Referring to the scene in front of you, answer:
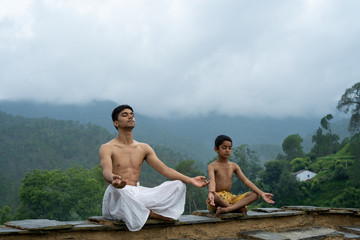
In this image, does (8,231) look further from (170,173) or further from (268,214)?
(268,214)

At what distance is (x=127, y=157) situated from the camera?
3748 mm

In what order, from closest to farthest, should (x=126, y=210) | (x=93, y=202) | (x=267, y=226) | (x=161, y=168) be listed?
1. (x=126, y=210)
2. (x=161, y=168)
3. (x=267, y=226)
4. (x=93, y=202)

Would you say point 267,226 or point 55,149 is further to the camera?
point 55,149

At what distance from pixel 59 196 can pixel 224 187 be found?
33.2 meters

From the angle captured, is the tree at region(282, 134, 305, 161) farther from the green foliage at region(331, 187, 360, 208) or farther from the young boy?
the young boy

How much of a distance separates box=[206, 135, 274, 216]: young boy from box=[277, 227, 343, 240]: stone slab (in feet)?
1.63

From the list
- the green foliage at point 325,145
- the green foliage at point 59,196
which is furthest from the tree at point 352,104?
the green foliage at point 59,196

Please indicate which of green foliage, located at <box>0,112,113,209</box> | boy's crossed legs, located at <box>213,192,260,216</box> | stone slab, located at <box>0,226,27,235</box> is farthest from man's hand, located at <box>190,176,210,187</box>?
green foliage, located at <box>0,112,113,209</box>

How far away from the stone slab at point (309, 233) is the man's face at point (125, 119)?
2186 mm

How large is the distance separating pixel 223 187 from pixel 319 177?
37.2 m

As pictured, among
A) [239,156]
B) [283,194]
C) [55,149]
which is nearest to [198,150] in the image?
[55,149]

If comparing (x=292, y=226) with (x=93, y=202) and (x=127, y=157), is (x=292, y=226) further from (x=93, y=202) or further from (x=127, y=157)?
(x=93, y=202)

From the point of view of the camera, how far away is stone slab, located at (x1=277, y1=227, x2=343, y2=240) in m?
4.23

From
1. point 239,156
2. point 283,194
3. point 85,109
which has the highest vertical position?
point 85,109
